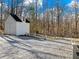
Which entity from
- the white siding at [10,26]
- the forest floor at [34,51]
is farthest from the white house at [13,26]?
the forest floor at [34,51]

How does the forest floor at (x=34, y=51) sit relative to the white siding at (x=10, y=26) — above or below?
below

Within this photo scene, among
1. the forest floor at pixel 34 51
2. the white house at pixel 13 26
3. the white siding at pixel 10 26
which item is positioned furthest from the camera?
the white siding at pixel 10 26

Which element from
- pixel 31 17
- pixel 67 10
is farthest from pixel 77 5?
pixel 31 17

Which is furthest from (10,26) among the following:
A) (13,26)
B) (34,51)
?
(34,51)

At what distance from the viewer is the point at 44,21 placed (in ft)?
137

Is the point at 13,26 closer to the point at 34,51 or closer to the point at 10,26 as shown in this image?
the point at 10,26

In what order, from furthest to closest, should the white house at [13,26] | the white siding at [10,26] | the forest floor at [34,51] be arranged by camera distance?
the white siding at [10,26], the white house at [13,26], the forest floor at [34,51]

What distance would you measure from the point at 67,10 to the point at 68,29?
546 cm

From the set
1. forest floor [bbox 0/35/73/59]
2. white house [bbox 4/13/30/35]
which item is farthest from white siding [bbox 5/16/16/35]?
forest floor [bbox 0/35/73/59]

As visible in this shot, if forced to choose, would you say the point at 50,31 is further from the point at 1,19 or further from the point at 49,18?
the point at 1,19

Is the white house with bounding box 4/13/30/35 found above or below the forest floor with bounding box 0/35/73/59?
above

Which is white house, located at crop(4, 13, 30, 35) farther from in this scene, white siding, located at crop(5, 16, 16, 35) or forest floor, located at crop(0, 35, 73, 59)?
forest floor, located at crop(0, 35, 73, 59)

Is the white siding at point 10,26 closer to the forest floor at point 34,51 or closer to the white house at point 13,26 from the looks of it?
the white house at point 13,26

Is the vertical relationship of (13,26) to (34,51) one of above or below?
above
